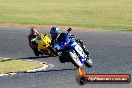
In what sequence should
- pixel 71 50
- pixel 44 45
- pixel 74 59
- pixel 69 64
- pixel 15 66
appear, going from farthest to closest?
pixel 44 45, pixel 69 64, pixel 15 66, pixel 71 50, pixel 74 59

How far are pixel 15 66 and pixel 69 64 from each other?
2.41 m

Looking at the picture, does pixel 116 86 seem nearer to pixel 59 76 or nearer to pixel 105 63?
pixel 59 76

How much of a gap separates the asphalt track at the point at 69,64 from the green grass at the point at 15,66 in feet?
2.90

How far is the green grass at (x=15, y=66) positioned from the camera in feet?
60.9

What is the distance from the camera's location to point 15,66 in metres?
19.6

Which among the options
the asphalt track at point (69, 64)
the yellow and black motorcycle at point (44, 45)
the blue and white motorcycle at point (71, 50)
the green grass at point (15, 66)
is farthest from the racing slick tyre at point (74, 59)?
the yellow and black motorcycle at point (44, 45)

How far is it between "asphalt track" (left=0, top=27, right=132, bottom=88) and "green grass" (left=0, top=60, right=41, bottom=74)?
883mm

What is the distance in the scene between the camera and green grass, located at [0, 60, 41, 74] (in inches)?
731

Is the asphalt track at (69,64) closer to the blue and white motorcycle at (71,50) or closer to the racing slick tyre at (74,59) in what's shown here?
the blue and white motorcycle at (71,50)

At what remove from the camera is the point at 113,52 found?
2573cm

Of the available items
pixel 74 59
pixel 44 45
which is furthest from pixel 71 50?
pixel 44 45

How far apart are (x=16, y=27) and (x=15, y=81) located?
27.1m

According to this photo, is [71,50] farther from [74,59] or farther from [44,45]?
[44,45]

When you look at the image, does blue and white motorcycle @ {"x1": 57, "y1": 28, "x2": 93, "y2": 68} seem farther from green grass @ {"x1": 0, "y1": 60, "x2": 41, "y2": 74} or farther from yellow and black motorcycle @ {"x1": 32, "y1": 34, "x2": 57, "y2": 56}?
yellow and black motorcycle @ {"x1": 32, "y1": 34, "x2": 57, "y2": 56}
